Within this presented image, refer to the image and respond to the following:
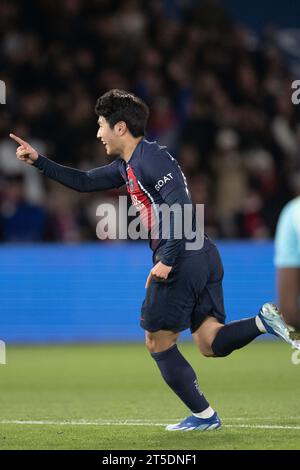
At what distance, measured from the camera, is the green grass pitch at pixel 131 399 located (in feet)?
21.6

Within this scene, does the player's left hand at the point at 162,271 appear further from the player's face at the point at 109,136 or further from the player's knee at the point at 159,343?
the player's face at the point at 109,136

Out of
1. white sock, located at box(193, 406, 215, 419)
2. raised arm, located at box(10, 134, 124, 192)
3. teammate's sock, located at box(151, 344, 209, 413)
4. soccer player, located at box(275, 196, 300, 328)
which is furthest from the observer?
soccer player, located at box(275, 196, 300, 328)

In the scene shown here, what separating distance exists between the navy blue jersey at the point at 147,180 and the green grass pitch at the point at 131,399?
1.10m

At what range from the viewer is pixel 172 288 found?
6879 mm

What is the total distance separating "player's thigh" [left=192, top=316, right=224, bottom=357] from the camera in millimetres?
7023

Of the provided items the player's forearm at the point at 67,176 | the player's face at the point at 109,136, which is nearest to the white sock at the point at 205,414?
the player's forearm at the point at 67,176

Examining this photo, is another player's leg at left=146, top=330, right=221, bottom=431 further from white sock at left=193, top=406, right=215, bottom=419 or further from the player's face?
the player's face

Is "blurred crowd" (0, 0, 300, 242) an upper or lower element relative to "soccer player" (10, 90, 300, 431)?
upper

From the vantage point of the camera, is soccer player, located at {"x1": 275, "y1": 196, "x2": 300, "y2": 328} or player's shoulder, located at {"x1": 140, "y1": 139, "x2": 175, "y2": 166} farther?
soccer player, located at {"x1": 275, "y1": 196, "x2": 300, "y2": 328}

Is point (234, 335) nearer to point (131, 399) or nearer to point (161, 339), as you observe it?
point (161, 339)

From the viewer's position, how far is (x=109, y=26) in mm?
15656

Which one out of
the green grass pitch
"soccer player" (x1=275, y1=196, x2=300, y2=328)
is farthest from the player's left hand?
"soccer player" (x1=275, y1=196, x2=300, y2=328)

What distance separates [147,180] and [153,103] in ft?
27.9
